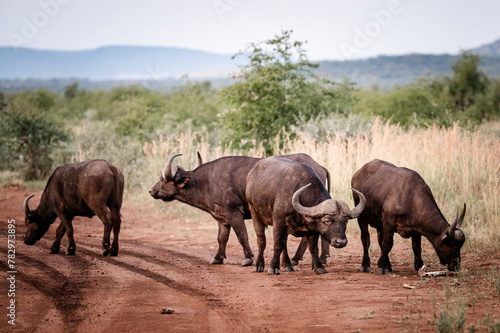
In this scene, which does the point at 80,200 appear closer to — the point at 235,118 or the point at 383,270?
the point at 383,270

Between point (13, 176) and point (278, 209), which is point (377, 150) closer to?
point (278, 209)

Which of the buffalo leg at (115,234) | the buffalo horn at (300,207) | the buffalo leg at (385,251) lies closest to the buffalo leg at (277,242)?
the buffalo horn at (300,207)

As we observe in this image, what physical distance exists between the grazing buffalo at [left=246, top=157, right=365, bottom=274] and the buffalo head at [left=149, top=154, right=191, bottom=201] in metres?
1.60

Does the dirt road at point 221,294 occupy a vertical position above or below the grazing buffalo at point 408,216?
below

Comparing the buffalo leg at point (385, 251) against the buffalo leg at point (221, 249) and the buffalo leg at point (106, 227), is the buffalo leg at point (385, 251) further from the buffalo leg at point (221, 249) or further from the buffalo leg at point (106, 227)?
the buffalo leg at point (106, 227)

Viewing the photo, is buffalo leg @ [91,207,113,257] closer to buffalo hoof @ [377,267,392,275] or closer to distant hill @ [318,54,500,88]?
buffalo hoof @ [377,267,392,275]

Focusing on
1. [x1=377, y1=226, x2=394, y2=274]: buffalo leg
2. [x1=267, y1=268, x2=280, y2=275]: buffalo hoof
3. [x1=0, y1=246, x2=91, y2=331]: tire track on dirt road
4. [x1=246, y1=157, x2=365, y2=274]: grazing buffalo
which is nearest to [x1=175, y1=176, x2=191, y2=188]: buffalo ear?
[x1=246, y1=157, x2=365, y2=274]: grazing buffalo

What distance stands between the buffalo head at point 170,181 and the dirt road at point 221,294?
1131 mm

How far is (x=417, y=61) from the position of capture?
496ft

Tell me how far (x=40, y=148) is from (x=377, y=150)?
15281 mm

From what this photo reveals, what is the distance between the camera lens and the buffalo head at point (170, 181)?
10914 millimetres

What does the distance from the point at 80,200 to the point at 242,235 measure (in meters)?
3.16

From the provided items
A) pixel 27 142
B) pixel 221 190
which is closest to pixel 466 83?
pixel 27 142

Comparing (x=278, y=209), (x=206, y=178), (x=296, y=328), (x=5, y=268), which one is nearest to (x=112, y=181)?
(x=206, y=178)
